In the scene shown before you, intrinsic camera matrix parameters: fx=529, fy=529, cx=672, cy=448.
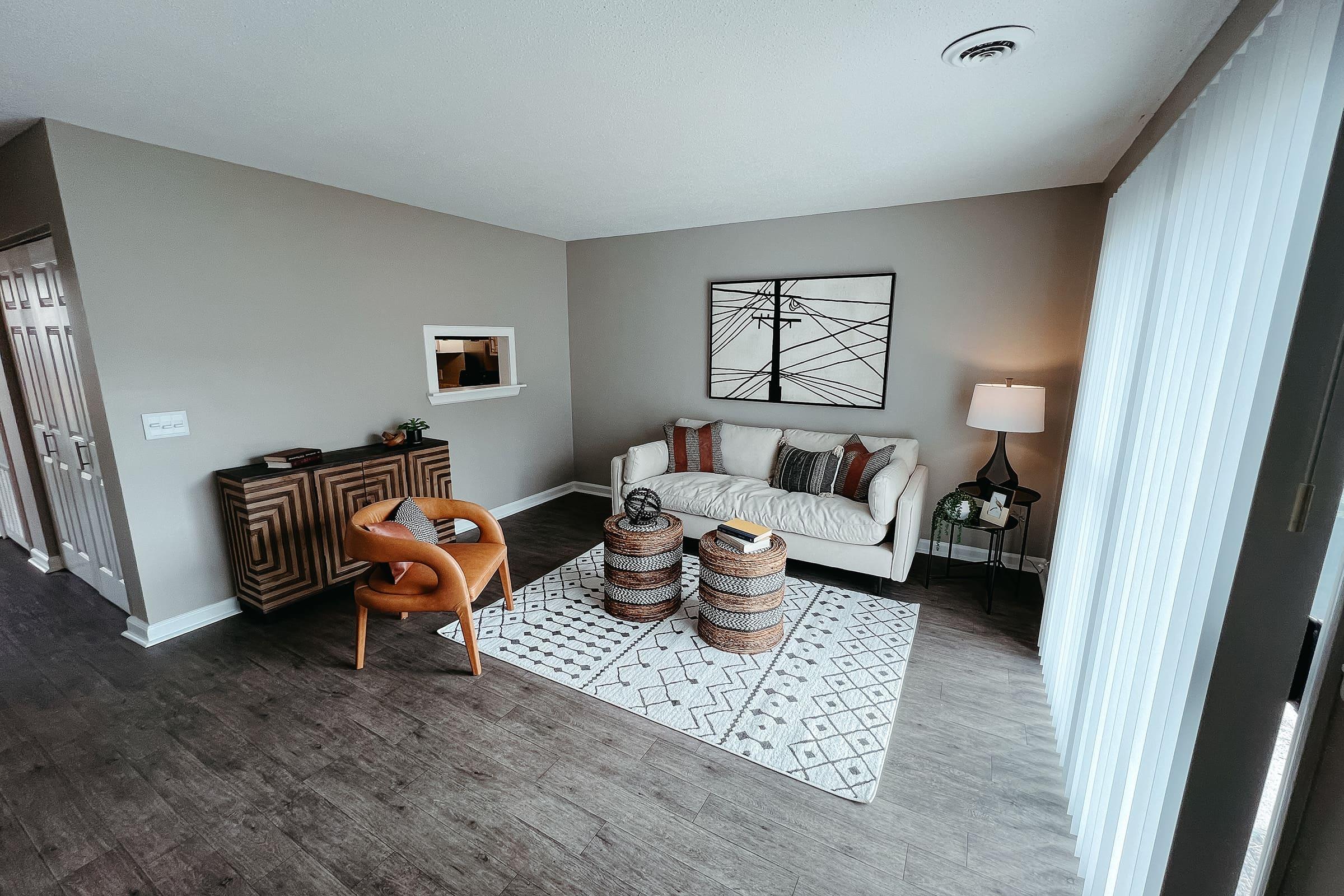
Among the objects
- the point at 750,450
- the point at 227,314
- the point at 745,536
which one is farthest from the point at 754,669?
the point at 227,314

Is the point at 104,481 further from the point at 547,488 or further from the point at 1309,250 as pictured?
the point at 1309,250

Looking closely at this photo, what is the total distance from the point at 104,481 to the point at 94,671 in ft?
3.05

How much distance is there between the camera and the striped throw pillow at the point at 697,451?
173 inches

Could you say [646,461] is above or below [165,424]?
below

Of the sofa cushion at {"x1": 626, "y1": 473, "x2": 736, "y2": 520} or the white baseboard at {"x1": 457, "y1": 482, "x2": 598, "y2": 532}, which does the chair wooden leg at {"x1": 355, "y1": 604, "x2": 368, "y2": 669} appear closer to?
the white baseboard at {"x1": 457, "y1": 482, "x2": 598, "y2": 532}

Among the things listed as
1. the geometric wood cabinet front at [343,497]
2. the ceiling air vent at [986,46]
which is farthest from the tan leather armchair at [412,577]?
the ceiling air vent at [986,46]

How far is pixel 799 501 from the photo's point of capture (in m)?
3.59

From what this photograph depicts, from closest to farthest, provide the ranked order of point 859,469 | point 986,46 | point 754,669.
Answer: point 986,46 → point 754,669 → point 859,469

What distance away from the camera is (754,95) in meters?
2.09

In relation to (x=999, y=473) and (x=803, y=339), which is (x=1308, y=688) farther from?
(x=803, y=339)

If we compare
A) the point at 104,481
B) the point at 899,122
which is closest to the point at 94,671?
the point at 104,481

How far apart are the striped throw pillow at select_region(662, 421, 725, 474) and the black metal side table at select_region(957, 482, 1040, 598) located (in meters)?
1.79

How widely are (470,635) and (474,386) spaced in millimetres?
2607

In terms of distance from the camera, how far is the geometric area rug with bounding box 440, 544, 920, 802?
6.93ft
